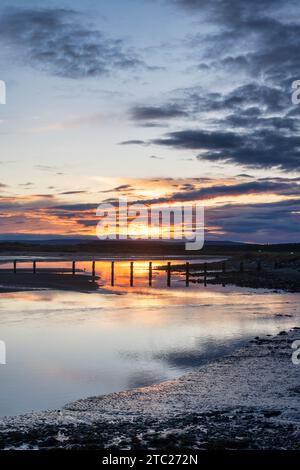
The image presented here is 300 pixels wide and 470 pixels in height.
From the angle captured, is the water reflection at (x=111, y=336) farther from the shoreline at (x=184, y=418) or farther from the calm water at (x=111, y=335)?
the shoreline at (x=184, y=418)

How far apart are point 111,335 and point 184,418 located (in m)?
10.2

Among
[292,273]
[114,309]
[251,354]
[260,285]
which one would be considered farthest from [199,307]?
[292,273]

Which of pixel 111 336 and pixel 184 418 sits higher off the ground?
pixel 184 418

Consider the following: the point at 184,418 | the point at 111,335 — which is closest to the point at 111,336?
the point at 111,335

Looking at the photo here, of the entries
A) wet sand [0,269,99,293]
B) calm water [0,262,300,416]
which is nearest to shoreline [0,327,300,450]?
calm water [0,262,300,416]

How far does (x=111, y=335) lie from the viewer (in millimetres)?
19984

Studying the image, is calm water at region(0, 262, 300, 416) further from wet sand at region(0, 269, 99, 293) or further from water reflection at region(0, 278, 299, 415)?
wet sand at region(0, 269, 99, 293)

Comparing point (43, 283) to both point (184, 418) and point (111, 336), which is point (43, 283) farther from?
point (184, 418)

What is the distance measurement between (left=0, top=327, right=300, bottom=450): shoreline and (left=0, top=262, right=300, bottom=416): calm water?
0.89m

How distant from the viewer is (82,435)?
9078 mm

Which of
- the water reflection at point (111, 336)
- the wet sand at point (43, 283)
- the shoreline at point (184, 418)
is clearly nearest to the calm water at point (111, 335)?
the water reflection at point (111, 336)

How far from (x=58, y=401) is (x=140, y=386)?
7.17 ft
